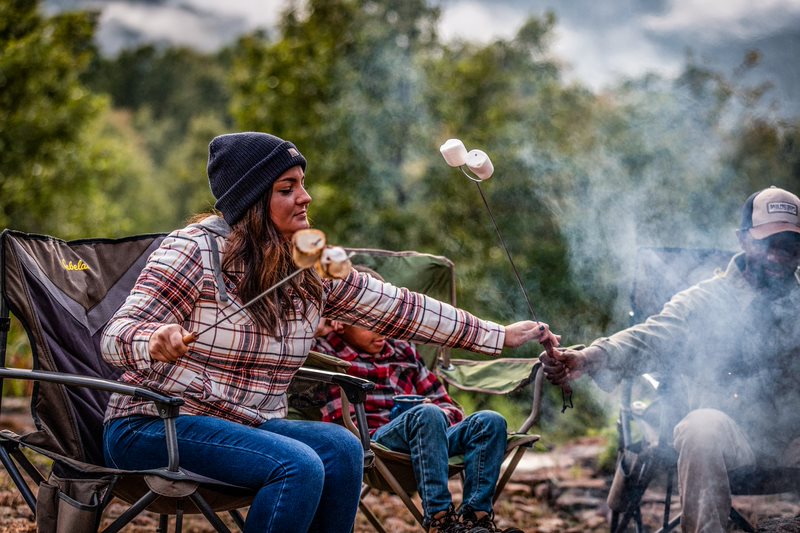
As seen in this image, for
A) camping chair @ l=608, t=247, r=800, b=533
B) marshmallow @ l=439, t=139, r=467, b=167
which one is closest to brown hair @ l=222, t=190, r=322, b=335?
marshmallow @ l=439, t=139, r=467, b=167

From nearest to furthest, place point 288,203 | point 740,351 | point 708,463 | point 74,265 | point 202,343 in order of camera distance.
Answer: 1. point 202,343
2. point 288,203
3. point 708,463
4. point 74,265
5. point 740,351

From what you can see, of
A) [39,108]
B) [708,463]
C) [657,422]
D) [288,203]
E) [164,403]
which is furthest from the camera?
[39,108]

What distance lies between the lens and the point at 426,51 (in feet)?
28.8

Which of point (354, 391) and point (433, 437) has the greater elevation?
point (354, 391)

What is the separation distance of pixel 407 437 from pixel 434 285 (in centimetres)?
95

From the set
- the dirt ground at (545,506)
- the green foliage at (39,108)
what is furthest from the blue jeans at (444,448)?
the green foliage at (39,108)

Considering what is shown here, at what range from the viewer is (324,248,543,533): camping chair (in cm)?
239

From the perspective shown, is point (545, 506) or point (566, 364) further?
point (545, 506)

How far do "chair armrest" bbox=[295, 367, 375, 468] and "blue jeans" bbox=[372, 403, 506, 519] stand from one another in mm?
157

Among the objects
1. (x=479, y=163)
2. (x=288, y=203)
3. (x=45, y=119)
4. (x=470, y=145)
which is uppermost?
(x=45, y=119)

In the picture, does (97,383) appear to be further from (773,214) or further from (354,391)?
(773,214)

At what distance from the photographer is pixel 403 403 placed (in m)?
2.64

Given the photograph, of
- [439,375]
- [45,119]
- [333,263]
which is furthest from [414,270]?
[45,119]

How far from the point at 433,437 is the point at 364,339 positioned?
0.58 meters
